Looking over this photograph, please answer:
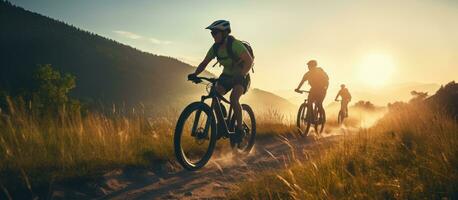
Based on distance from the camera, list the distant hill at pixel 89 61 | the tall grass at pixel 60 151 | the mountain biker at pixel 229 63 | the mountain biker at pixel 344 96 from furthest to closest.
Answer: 1. the distant hill at pixel 89 61
2. the mountain biker at pixel 344 96
3. the mountain biker at pixel 229 63
4. the tall grass at pixel 60 151

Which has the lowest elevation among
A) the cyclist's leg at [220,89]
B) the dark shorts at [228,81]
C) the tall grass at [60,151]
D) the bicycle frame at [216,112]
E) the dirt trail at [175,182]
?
the dirt trail at [175,182]

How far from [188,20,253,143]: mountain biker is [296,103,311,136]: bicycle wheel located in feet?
18.1

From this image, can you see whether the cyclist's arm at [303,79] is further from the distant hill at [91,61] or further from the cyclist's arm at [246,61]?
the distant hill at [91,61]

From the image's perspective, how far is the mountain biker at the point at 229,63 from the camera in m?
6.46

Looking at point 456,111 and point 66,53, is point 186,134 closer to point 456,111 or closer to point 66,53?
point 456,111

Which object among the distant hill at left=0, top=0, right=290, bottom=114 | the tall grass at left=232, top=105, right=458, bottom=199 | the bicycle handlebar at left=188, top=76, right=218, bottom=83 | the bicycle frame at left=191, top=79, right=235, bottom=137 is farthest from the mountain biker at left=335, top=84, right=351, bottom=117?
the distant hill at left=0, top=0, right=290, bottom=114

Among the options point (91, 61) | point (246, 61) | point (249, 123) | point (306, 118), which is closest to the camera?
point (246, 61)

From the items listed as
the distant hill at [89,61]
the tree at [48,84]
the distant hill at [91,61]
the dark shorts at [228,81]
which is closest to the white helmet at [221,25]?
the dark shorts at [228,81]

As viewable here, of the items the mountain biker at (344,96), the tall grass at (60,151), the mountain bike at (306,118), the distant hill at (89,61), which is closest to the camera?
the tall grass at (60,151)

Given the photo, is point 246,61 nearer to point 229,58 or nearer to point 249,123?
point 229,58

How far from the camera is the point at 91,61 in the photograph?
538 ft

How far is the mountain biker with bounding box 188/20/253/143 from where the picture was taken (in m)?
6.46

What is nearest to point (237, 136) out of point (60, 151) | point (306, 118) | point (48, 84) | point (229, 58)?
point (229, 58)

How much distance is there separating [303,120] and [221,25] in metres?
6.62
